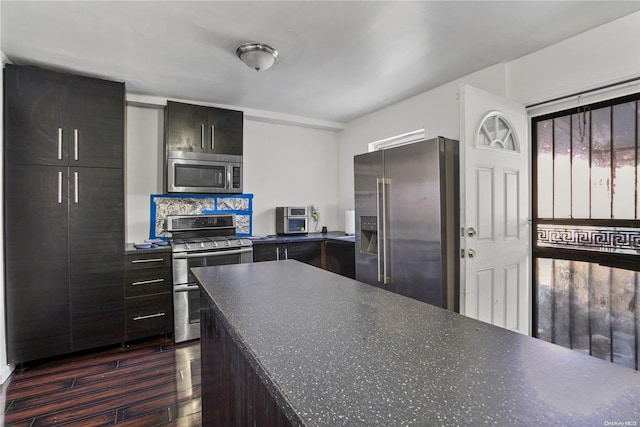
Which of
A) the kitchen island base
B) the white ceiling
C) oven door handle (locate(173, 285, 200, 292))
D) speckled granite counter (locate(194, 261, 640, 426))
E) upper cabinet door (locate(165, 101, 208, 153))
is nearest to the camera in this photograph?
speckled granite counter (locate(194, 261, 640, 426))

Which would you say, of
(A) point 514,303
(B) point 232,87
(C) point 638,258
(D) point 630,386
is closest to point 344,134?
(B) point 232,87

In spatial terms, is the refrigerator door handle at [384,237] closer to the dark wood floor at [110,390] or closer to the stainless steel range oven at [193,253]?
the stainless steel range oven at [193,253]

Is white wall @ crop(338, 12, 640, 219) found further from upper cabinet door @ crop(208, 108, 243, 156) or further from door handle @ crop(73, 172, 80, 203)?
door handle @ crop(73, 172, 80, 203)

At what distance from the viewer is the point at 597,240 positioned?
2271 millimetres

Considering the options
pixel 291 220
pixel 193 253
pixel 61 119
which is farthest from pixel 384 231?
pixel 61 119

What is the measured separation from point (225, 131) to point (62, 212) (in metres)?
1.66

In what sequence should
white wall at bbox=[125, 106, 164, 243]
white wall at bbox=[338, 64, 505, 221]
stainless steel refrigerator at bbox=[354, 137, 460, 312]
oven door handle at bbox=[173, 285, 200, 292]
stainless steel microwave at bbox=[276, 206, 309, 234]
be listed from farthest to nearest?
stainless steel microwave at bbox=[276, 206, 309, 234] < white wall at bbox=[125, 106, 164, 243] < oven door handle at bbox=[173, 285, 200, 292] < white wall at bbox=[338, 64, 505, 221] < stainless steel refrigerator at bbox=[354, 137, 460, 312]

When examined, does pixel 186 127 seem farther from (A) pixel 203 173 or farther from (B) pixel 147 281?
(B) pixel 147 281

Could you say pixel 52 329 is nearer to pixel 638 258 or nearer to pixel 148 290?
pixel 148 290

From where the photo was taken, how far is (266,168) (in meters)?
4.23

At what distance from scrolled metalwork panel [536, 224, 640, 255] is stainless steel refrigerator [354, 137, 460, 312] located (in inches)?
28.7

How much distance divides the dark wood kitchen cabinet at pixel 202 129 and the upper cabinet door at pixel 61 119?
1.60 feet

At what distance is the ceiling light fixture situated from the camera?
2.32 metres

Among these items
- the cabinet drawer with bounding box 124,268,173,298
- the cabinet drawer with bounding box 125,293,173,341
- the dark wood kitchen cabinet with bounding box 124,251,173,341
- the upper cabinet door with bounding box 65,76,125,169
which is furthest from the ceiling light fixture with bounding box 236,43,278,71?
the cabinet drawer with bounding box 125,293,173,341
